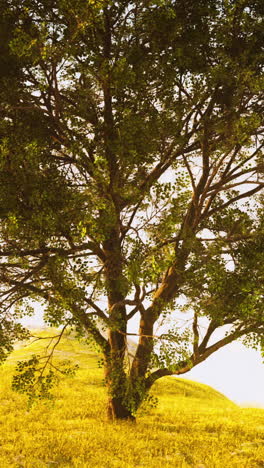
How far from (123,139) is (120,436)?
10.4 m

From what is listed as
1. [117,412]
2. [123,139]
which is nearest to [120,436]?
[117,412]

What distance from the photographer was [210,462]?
14633 millimetres

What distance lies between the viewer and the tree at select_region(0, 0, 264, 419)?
13148mm

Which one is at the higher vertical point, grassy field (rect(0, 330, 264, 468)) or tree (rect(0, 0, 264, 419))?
tree (rect(0, 0, 264, 419))

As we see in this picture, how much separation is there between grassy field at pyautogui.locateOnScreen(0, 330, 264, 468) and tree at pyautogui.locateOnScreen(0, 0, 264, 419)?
1.78m

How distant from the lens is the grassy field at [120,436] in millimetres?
14273

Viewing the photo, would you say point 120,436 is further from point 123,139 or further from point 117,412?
point 123,139

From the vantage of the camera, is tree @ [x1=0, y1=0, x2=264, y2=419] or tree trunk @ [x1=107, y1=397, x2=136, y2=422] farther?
tree trunk @ [x1=107, y1=397, x2=136, y2=422]

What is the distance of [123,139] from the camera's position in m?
13.2

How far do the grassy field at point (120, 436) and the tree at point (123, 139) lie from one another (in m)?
1.78

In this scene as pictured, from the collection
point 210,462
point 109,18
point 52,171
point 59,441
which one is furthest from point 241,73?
point 59,441

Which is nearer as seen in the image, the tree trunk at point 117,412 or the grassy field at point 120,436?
the grassy field at point 120,436

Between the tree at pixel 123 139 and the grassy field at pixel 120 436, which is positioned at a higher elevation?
the tree at pixel 123 139

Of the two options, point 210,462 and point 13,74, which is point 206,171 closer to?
point 13,74
